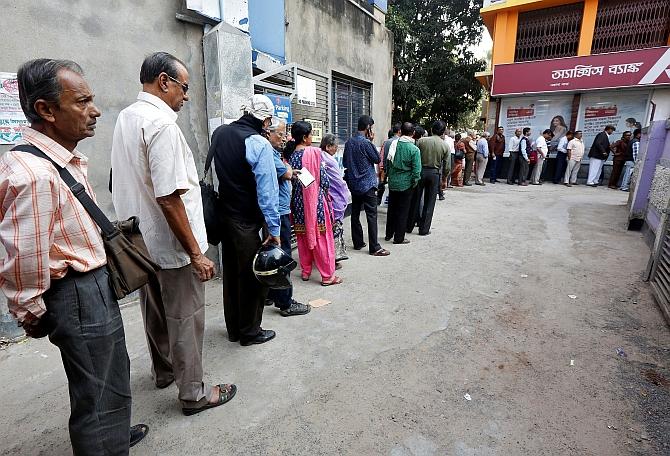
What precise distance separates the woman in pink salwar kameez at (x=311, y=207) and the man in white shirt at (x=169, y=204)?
6.27ft

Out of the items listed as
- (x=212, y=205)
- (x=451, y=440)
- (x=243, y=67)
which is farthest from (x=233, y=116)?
(x=451, y=440)

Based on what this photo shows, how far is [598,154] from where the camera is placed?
37.4 feet

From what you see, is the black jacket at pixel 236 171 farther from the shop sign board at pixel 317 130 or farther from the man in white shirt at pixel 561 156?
the man in white shirt at pixel 561 156

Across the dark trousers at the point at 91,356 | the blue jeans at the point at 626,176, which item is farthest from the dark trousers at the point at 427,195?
the blue jeans at the point at 626,176

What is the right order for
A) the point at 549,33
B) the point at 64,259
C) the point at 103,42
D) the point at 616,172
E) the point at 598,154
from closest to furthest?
the point at 64,259, the point at 103,42, the point at 616,172, the point at 598,154, the point at 549,33

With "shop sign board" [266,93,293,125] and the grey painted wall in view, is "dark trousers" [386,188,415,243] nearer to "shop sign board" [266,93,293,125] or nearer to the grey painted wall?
"shop sign board" [266,93,293,125]

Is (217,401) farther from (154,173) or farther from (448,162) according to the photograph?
(448,162)

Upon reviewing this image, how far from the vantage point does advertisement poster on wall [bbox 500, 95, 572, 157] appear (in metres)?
12.6

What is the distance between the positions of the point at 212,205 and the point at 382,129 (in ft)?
Result: 22.6

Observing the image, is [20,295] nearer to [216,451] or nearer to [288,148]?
[216,451]

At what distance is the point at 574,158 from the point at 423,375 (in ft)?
38.8

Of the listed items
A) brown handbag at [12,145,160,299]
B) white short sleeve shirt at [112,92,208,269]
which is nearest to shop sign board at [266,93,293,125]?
white short sleeve shirt at [112,92,208,269]

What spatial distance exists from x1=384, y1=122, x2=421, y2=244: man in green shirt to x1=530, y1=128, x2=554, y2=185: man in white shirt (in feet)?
26.7

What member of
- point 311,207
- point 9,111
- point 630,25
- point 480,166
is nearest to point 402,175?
point 311,207
